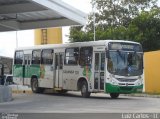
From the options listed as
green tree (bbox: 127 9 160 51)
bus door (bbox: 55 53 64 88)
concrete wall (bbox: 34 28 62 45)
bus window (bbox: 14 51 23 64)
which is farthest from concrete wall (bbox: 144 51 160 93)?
green tree (bbox: 127 9 160 51)

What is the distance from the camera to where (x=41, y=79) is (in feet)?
100

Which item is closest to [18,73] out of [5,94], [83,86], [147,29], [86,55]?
[83,86]

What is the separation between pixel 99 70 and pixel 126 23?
3312 centimetres

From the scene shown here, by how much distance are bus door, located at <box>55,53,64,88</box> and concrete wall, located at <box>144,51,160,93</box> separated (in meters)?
7.40

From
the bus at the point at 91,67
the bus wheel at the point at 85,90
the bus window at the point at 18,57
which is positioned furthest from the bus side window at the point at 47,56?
the bus wheel at the point at 85,90

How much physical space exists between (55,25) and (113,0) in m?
27.7

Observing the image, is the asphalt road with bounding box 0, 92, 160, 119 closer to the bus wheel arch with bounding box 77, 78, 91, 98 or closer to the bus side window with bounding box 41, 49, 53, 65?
the bus wheel arch with bounding box 77, 78, 91, 98

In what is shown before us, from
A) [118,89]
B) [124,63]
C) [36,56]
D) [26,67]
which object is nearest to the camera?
[118,89]

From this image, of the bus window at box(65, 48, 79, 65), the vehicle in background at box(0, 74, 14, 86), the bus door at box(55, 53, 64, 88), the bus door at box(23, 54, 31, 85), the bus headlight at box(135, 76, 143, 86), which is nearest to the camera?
the bus headlight at box(135, 76, 143, 86)

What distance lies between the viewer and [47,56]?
29984 millimetres

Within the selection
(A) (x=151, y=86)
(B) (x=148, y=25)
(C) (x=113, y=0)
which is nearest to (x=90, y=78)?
(A) (x=151, y=86)

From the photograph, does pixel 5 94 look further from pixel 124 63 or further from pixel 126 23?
pixel 126 23

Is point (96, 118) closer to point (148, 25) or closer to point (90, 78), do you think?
point (90, 78)

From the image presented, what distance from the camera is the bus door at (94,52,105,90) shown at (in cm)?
2511
